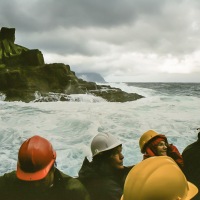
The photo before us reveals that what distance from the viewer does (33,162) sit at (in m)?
2.41

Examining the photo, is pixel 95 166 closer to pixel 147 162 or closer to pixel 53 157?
pixel 53 157

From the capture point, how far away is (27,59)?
31.9 m

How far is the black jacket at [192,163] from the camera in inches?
136

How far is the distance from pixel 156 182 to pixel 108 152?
1627mm

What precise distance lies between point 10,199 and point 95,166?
87 cm

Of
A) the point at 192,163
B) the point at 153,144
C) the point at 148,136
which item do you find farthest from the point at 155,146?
the point at 192,163

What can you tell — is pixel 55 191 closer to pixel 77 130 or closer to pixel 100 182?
pixel 100 182

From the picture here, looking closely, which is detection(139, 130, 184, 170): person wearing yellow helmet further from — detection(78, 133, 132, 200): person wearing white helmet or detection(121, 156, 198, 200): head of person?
detection(121, 156, 198, 200): head of person

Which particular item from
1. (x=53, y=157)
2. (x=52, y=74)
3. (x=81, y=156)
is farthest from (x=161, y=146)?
(x=52, y=74)

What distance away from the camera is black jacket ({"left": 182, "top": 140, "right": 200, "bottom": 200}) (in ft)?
11.4

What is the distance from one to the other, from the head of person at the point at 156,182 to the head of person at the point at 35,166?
1006 mm

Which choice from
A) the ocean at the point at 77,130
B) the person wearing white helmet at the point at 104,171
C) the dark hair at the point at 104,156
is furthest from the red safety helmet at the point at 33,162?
the ocean at the point at 77,130

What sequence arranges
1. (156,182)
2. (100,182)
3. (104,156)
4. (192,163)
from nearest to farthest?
(156,182) → (100,182) → (104,156) → (192,163)

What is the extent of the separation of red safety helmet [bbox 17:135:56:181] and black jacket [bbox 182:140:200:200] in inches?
74.3
